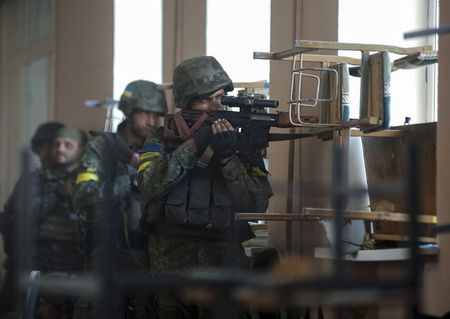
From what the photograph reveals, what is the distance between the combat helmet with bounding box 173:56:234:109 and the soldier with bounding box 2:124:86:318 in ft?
6.95

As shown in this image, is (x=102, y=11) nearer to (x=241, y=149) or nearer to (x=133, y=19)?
(x=133, y=19)

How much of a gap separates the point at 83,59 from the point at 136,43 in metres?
0.88

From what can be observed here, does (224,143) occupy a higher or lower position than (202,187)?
higher

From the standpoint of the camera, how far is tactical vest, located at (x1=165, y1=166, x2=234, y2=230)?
14.2 ft

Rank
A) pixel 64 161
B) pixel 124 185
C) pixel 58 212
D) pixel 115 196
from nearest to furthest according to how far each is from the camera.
Result: pixel 115 196 → pixel 124 185 → pixel 58 212 → pixel 64 161

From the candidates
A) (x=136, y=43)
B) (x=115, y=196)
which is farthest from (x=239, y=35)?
(x=136, y=43)

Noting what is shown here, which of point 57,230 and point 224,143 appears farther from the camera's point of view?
point 57,230

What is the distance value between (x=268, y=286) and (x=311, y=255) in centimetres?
342

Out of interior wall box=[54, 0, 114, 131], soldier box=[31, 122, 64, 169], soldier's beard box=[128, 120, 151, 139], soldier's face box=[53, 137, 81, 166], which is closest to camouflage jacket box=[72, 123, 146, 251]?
soldier's beard box=[128, 120, 151, 139]

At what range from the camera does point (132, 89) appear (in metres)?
6.42

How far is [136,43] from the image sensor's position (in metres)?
7.54

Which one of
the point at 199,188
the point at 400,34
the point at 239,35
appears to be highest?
the point at 239,35

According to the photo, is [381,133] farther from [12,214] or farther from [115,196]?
[12,214]

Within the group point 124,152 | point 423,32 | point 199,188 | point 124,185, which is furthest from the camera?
point 124,152
